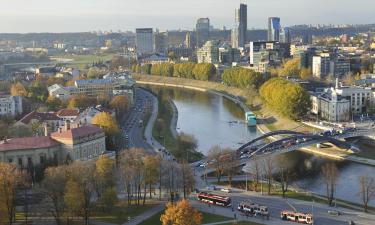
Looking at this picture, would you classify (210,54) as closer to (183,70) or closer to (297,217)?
(183,70)

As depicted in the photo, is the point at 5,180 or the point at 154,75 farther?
the point at 154,75

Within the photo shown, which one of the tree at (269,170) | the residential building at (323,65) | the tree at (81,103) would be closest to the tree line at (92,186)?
the tree at (269,170)

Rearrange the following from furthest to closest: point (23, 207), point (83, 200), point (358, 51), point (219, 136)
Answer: point (358, 51) → point (219, 136) → point (23, 207) → point (83, 200)

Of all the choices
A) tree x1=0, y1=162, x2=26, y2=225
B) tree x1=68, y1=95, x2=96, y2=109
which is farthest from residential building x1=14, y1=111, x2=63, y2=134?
Result: tree x1=0, y1=162, x2=26, y2=225

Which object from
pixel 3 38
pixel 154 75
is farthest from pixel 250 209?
pixel 3 38

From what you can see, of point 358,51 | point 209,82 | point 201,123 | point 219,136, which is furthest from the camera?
point 358,51

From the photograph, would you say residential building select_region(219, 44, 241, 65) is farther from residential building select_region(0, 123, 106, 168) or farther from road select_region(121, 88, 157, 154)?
residential building select_region(0, 123, 106, 168)

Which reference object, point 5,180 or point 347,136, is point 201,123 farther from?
point 5,180
